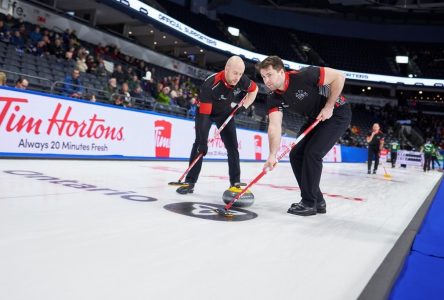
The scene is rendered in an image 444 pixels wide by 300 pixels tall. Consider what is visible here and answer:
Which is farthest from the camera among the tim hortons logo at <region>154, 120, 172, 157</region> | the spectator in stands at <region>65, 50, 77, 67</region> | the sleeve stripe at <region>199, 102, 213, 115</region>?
the spectator in stands at <region>65, 50, 77, 67</region>

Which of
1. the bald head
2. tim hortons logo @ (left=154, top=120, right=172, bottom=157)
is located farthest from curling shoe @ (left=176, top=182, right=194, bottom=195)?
tim hortons logo @ (left=154, top=120, right=172, bottom=157)

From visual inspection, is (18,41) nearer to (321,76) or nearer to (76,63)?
(76,63)

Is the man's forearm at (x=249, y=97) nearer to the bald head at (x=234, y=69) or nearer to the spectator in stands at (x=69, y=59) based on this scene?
the bald head at (x=234, y=69)

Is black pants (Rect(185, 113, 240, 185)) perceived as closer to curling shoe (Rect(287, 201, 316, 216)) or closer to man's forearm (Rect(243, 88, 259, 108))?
man's forearm (Rect(243, 88, 259, 108))

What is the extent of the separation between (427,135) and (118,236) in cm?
3636

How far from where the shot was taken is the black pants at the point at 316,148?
3.35 meters

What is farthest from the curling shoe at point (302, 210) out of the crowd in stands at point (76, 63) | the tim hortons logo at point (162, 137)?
the crowd in stands at point (76, 63)

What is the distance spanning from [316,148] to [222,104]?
1241 mm

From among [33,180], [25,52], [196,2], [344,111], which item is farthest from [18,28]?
[196,2]

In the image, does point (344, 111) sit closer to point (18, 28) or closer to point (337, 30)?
point (18, 28)

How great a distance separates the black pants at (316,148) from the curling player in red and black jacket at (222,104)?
874mm

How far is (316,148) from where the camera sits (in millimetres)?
3369

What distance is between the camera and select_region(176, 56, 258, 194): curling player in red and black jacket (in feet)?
12.5

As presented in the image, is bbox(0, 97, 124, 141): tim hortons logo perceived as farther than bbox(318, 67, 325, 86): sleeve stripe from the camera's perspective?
Yes
